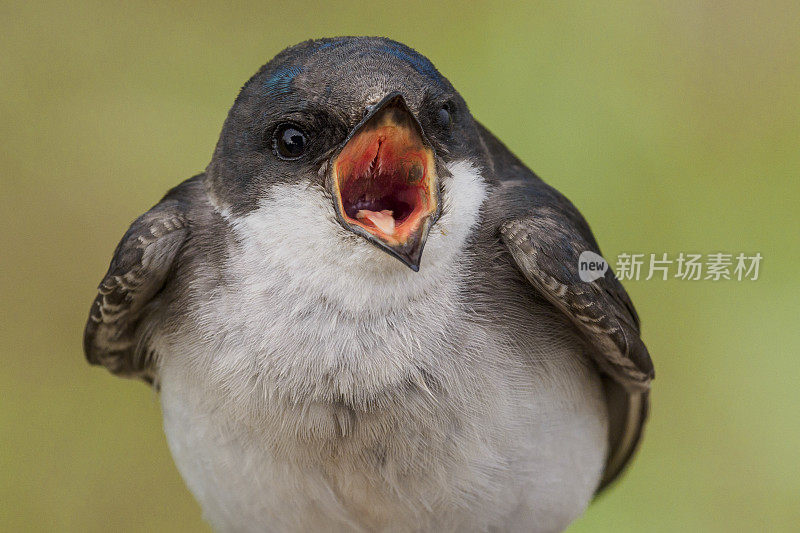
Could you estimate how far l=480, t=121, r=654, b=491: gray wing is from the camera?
9.86 ft

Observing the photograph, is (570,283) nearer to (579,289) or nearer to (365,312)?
(579,289)

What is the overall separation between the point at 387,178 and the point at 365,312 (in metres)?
0.36

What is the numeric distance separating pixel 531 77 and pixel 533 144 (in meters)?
0.33

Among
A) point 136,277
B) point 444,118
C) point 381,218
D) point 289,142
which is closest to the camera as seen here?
point 381,218

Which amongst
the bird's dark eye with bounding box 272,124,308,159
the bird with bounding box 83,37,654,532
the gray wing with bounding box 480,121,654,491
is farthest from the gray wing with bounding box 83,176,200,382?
the gray wing with bounding box 480,121,654,491

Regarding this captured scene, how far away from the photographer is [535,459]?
3.17 metres

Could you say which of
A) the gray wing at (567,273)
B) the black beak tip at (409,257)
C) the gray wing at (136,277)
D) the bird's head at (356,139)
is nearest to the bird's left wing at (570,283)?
the gray wing at (567,273)

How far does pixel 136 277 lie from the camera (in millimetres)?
3107

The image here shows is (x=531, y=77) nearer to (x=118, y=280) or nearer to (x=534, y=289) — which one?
(x=534, y=289)

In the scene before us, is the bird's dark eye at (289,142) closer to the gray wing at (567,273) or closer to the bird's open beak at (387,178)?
the bird's open beak at (387,178)

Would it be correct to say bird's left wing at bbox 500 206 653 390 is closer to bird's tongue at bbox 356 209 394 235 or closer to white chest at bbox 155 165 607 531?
white chest at bbox 155 165 607 531

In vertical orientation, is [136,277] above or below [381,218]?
below

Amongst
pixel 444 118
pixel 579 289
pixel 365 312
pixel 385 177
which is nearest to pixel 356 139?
pixel 385 177

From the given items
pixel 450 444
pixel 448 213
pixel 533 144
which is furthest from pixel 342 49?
pixel 533 144
